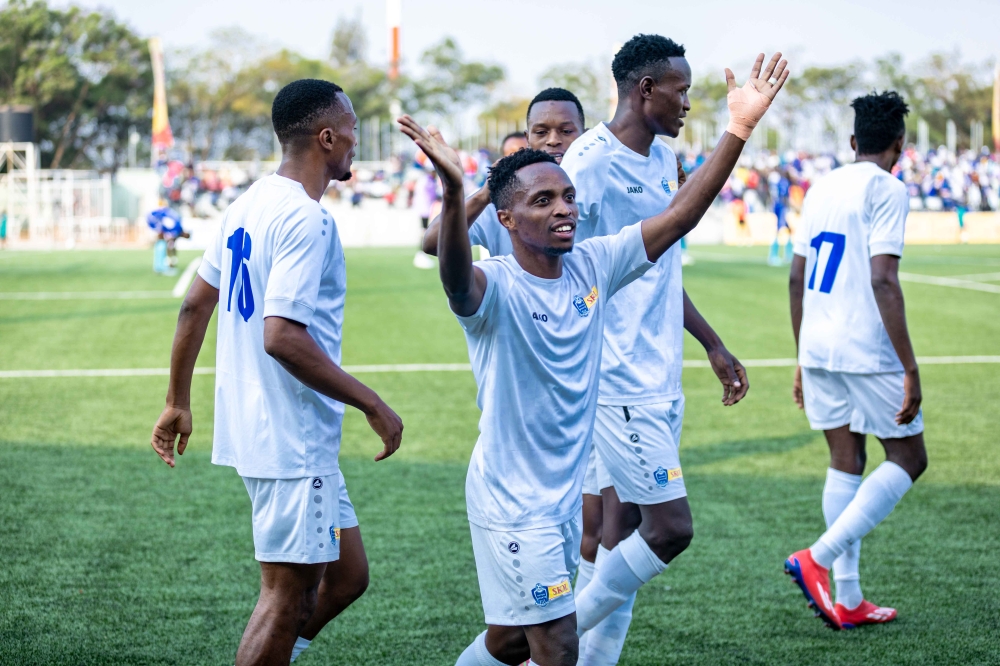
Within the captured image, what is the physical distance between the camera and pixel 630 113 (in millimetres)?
4285

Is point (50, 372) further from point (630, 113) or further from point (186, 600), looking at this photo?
point (630, 113)

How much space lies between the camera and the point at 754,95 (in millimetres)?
3320

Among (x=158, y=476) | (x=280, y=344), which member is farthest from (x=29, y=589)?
(x=280, y=344)

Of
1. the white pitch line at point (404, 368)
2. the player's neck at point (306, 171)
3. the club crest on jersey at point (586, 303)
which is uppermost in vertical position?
the player's neck at point (306, 171)

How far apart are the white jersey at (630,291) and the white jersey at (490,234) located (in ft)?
1.27

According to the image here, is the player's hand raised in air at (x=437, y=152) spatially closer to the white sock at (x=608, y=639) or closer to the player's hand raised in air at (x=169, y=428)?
the player's hand raised in air at (x=169, y=428)

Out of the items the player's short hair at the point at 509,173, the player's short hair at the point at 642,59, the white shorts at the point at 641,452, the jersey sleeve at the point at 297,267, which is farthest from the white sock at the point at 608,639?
the player's short hair at the point at 642,59

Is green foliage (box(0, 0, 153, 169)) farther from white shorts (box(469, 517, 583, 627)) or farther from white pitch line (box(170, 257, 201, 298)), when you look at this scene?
white shorts (box(469, 517, 583, 627))

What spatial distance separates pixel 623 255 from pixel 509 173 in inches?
18.5

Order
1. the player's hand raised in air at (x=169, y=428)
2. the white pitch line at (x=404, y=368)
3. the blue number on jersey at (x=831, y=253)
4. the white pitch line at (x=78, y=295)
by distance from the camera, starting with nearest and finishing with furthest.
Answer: the player's hand raised in air at (x=169, y=428) → the blue number on jersey at (x=831, y=253) → the white pitch line at (x=404, y=368) → the white pitch line at (x=78, y=295)

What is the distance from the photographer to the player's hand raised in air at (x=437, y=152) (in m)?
2.83

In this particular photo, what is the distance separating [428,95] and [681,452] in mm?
66342

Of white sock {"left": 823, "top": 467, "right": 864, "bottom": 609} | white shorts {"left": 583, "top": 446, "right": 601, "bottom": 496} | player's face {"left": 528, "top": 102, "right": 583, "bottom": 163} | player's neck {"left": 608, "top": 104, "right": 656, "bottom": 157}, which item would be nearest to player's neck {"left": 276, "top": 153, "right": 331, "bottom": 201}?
player's neck {"left": 608, "top": 104, "right": 656, "bottom": 157}

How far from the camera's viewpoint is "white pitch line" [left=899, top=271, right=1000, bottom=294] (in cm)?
1872
